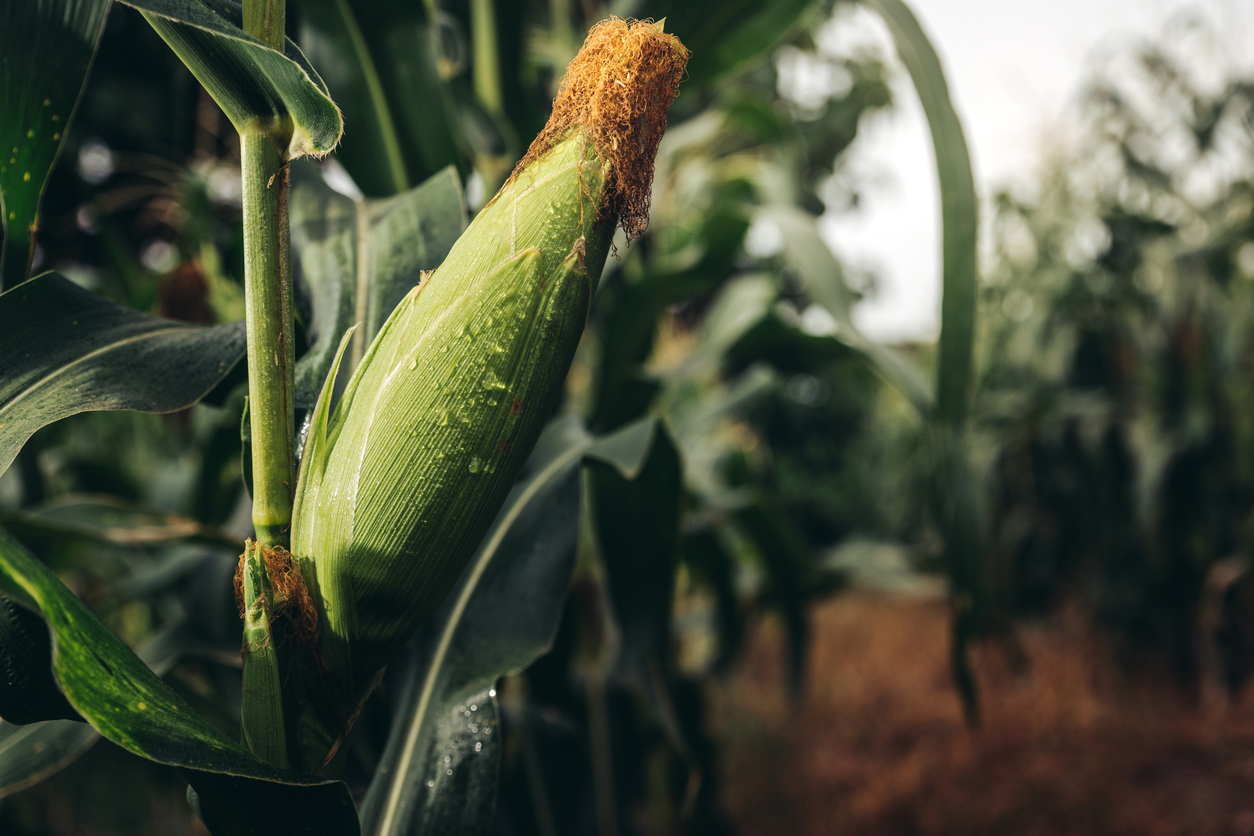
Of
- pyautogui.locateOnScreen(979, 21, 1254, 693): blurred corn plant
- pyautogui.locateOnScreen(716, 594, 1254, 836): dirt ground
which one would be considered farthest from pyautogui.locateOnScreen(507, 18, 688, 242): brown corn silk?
pyautogui.locateOnScreen(979, 21, 1254, 693): blurred corn plant

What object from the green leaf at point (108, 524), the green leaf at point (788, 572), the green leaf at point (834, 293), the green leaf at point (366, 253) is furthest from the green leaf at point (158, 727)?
the green leaf at point (788, 572)

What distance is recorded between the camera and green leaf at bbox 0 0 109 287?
0.24 metres

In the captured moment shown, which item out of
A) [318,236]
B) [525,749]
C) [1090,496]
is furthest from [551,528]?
[1090,496]

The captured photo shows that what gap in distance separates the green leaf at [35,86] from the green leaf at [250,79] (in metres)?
0.06

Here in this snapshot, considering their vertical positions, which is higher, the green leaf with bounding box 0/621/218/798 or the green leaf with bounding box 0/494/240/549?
the green leaf with bounding box 0/494/240/549

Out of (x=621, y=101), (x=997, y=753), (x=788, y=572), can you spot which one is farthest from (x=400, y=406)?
(x=997, y=753)

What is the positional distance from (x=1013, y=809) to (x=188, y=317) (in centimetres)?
175

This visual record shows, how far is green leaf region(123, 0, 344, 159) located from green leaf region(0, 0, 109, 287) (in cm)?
6

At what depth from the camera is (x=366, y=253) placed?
1.06 ft

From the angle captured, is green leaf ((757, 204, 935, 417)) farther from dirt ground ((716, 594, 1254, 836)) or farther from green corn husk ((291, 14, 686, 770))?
dirt ground ((716, 594, 1254, 836))

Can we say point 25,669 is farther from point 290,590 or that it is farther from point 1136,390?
point 1136,390

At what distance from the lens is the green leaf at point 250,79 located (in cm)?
19

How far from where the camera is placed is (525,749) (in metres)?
0.65

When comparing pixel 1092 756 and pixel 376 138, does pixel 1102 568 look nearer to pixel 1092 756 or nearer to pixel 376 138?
pixel 1092 756
